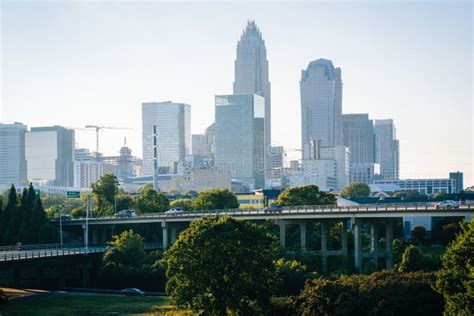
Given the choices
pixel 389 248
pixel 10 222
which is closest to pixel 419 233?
pixel 389 248

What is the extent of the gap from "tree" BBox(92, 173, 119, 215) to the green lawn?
233ft

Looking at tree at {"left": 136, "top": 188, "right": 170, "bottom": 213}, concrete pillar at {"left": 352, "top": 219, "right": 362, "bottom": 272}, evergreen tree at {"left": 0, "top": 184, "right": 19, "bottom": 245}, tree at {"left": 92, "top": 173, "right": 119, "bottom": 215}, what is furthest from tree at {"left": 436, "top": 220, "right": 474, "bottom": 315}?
tree at {"left": 92, "top": 173, "right": 119, "bottom": 215}

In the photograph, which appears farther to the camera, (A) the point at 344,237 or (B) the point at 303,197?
(B) the point at 303,197

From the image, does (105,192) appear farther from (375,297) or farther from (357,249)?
(375,297)

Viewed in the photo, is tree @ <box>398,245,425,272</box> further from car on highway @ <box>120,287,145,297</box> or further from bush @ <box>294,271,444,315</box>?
car on highway @ <box>120,287,145,297</box>

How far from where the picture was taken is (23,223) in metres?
A: 152

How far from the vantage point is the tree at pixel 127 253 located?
138 m

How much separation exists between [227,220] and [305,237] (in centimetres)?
4366

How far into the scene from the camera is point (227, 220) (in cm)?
10031

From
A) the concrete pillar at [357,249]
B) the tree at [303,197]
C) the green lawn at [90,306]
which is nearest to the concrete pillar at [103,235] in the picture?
the tree at [303,197]

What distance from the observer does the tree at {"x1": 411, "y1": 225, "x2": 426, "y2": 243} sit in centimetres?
16175

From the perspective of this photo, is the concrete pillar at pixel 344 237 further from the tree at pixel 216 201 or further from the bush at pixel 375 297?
the tree at pixel 216 201

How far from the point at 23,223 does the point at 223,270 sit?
64780mm

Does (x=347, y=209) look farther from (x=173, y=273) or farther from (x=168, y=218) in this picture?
(x=173, y=273)
